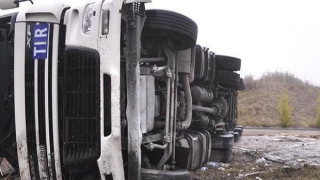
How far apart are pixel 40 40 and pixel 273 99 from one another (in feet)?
97.5

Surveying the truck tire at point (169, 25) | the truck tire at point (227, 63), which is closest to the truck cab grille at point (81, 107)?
the truck tire at point (169, 25)

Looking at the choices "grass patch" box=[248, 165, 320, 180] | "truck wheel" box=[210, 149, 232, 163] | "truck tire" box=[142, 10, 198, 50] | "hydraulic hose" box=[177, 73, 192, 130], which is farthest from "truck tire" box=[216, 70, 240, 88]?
"truck tire" box=[142, 10, 198, 50]

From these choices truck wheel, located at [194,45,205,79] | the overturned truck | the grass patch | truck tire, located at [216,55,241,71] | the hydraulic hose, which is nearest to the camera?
the overturned truck

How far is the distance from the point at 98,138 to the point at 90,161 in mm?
195

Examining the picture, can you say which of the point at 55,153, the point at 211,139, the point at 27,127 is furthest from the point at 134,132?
the point at 211,139

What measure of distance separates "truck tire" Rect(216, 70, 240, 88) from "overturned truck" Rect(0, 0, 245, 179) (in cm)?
275

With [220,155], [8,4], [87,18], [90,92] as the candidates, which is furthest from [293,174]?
[8,4]

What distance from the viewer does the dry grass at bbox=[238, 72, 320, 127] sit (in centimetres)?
2694

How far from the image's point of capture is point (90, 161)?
3.02m

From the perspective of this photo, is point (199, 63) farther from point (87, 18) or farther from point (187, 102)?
point (87, 18)

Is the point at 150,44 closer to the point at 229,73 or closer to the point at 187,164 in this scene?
the point at 187,164

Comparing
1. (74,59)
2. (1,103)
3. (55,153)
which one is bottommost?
(55,153)

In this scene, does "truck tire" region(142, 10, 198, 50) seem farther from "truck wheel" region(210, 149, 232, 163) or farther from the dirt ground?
"truck wheel" region(210, 149, 232, 163)

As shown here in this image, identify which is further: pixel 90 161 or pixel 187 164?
pixel 187 164
